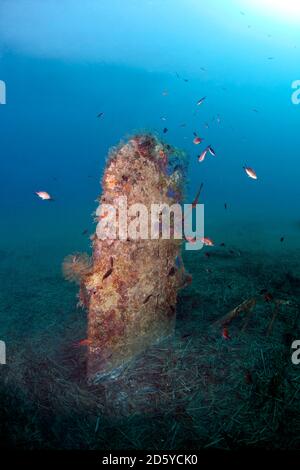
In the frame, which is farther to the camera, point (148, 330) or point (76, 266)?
point (148, 330)

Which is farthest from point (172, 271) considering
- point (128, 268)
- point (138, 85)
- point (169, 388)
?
point (138, 85)

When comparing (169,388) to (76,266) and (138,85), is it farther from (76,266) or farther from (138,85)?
(138,85)

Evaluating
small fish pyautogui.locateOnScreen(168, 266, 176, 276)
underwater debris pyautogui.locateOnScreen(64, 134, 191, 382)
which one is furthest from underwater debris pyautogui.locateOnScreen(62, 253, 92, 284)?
small fish pyautogui.locateOnScreen(168, 266, 176, 276)

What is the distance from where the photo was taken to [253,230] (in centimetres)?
1881

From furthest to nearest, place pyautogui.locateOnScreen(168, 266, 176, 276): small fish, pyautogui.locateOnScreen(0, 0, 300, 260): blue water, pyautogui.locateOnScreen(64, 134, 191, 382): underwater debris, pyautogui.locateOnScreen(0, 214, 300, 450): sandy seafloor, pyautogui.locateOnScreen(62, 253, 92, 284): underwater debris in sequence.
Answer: pyautogui.locateOnScreen(0, 0, 300, 260): blue water < pyautogui.locateOnScreen(168, 266, 176, 276): small fish < pyautogui.locateOnScreen(62, 253, 92, 284): underwater debris < pyautogui.locateOnScreen(64, 134, 191, 382): underwater debris < pyautogui.locateOnScreen(0, 214, 300, 450): sandy seafloor

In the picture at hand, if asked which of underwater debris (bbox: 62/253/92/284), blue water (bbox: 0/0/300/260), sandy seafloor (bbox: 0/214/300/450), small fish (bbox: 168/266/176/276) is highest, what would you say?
blue water (bbox: 0/0/300/260)

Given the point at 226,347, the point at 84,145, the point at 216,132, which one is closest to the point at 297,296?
the point at 226,347

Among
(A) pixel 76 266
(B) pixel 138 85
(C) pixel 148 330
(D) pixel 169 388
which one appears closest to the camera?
(D) pixel 169 388

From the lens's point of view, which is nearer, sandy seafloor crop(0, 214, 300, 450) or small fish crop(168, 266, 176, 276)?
sandy seafloor crop(0, 214, 300, 450)

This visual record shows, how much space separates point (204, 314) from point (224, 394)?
1750 mm

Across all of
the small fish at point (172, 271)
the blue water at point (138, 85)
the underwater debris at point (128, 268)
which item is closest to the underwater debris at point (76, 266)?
the underwater debris at point (128, 268)

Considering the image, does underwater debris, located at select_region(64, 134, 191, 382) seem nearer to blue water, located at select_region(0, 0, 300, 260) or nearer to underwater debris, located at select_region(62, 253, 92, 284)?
underwater debris, located at select_region(62, 253, 92, 284)

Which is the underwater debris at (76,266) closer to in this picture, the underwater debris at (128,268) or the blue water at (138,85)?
the underwater debris at (128,268)

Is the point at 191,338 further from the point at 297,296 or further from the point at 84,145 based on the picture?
the point at 84,145
